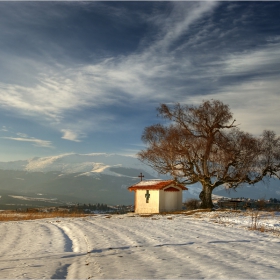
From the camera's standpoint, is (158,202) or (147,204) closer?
(158,202)

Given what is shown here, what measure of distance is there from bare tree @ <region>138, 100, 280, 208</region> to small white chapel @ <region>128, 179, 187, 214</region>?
10.9 ft

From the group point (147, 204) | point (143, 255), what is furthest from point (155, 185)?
point (143, 255)

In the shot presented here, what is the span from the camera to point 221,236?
16047 mm

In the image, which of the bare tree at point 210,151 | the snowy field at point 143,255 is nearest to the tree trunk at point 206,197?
the bare tree at point 210,151

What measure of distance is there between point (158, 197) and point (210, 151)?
9.14m

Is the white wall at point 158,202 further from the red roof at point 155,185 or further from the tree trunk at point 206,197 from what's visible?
the tree trunk at point 206,197

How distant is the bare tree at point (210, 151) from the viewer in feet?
124

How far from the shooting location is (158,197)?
1687 inches

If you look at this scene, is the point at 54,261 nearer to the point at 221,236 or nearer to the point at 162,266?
the point at 162,266

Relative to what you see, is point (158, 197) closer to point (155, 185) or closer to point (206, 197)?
point (155, 185)

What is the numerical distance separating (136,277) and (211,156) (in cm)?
3012

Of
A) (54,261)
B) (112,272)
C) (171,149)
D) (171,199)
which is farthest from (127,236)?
(171,199)

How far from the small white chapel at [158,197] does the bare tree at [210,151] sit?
3313mm

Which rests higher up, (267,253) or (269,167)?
(269,167)
